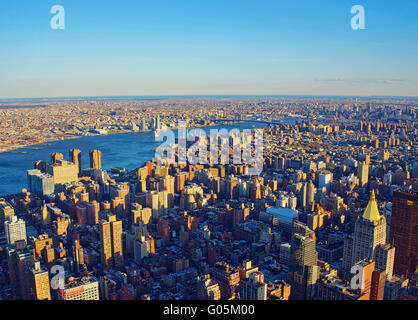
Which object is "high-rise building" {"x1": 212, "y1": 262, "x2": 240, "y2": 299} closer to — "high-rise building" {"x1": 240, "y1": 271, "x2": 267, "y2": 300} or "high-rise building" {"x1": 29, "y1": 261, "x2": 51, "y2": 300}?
"high-rise building" {"x1": 240, "y1": 271, "x2": 267, "y2": 300}

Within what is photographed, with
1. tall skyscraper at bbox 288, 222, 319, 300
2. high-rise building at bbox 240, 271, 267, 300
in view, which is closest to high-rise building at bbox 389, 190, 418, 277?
tall skyscraper at bbox 288, 222, 319, 300

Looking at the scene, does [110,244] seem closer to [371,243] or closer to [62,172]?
[371,243]

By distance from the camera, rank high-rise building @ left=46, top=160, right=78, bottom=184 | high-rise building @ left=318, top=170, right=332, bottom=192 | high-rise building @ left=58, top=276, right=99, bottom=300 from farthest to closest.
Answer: high-rise building @ left=46, top=160, right=78, bottom=184, high-rise building @ left=318, top=170, right=332, bottom=192, high-rise building @ left=58, top=276, right=99, bottom=300

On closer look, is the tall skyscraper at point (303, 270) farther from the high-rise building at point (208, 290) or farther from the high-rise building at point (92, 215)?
the high-rise building at point (92, 215)
